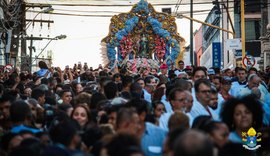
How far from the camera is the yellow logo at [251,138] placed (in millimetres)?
8609

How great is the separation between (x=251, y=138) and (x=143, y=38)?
34.2 meters

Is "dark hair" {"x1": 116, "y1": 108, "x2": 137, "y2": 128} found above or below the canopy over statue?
below

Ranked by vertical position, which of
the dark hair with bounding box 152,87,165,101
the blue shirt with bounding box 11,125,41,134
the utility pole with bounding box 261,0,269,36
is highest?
the utility pole with bounding box 261,0,269,36

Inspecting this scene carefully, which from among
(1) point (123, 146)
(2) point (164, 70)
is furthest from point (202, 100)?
(2) point (164, 70)

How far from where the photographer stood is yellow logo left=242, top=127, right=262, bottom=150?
339 inches

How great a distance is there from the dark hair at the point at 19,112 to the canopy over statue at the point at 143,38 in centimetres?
3108

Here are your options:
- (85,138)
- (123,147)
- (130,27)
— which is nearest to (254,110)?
(85,138)

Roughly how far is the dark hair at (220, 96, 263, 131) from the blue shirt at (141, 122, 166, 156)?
1.15 metres

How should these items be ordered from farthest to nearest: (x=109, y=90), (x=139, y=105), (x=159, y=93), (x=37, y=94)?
(x=159, y=93) → (x=37, y=94) → (x=109, y=90) → (x=139, y=105)

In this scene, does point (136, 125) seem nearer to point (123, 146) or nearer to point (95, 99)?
point (123, 146)

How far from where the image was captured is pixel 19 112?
8602mm

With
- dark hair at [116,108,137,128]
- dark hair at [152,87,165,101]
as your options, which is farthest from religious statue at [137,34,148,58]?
dark hair at [116,108,137,128]

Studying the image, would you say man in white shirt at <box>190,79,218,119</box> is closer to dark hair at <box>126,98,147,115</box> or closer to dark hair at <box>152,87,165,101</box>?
dark hair at <box>126,98,147,115</box>

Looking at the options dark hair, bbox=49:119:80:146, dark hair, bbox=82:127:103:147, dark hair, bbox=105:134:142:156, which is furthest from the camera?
dark hair, bbox=82:127:103:147
